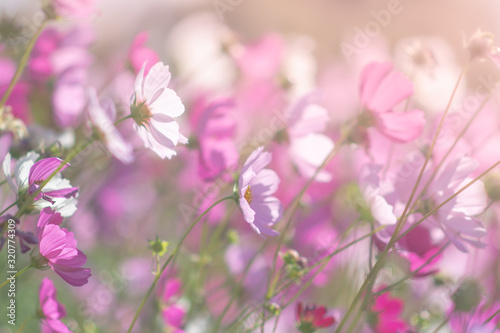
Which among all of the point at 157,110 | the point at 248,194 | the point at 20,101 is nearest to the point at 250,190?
→ the point at 248,194

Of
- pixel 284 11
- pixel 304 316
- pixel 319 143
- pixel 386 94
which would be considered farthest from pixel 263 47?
pixel 284 11

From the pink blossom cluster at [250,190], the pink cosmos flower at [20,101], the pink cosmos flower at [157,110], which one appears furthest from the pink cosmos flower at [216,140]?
the pink cosmos flower at [20,101]

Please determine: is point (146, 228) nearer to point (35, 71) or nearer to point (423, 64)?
point (35, 71)

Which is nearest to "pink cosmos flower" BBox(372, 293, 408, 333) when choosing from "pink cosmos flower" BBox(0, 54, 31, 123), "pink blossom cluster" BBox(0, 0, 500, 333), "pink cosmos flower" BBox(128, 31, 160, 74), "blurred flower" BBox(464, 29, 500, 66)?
"pink blossom cluster" BBox(0, 0, 500, 333)

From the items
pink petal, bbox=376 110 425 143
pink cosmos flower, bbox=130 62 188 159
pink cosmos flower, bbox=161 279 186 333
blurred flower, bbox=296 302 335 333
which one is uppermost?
pink petal, bbox=376 110 425 143

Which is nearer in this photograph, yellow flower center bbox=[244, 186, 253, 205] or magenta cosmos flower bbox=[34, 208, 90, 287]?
magenta cosmos flower bbox=[34, 208, 90, 287]

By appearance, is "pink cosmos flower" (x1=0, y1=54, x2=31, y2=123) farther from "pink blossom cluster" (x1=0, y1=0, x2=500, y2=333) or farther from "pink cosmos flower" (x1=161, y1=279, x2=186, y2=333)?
"pink cosmos flower" (x1=161, y1=279, x2=186, y2=333)
